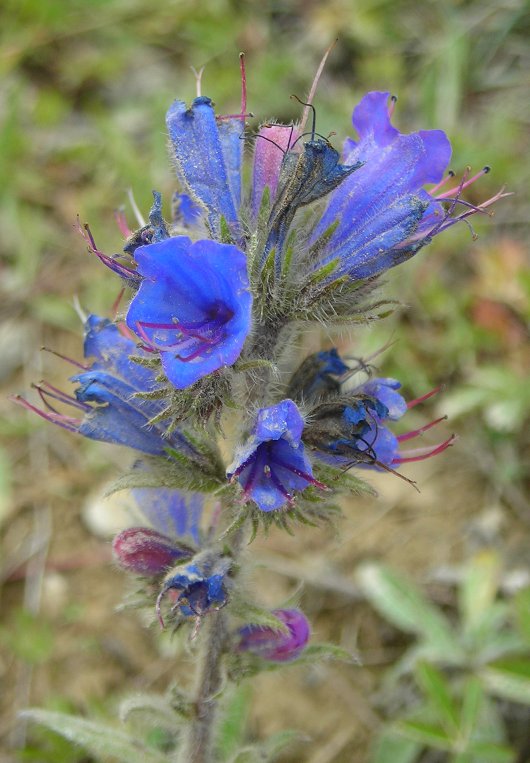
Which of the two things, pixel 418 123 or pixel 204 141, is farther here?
pixel 418 123

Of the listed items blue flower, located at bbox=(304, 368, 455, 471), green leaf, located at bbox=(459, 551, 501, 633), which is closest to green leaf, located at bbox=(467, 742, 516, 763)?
green leaf, located at bbox=(459, 551, 501, 633)

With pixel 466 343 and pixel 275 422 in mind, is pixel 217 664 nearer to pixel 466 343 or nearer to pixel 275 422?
pixel 275 422

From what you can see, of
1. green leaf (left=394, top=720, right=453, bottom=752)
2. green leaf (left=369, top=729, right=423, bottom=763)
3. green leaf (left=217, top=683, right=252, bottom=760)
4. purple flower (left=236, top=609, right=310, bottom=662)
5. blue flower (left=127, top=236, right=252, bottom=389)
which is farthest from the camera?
green leaf (left=369, top=729, right=423, bottom=763)

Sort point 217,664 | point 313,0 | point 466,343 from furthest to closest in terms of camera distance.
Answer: point 313,0 → point 466,343 → point 217,664

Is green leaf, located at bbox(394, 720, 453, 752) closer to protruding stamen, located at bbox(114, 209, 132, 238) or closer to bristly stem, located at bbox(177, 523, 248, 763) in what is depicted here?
bristly stem, located at bbox(177, 523, 248, 763)

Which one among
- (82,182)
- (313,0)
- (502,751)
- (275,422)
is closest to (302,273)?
(275,422)

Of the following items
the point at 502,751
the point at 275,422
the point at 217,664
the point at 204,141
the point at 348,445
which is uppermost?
the point at 204,141

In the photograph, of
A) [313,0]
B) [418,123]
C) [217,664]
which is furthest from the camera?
[313,0]

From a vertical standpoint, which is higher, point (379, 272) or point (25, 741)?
point (379, 272)

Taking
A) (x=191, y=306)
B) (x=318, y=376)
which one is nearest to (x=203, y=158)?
(x=191, y=306)
